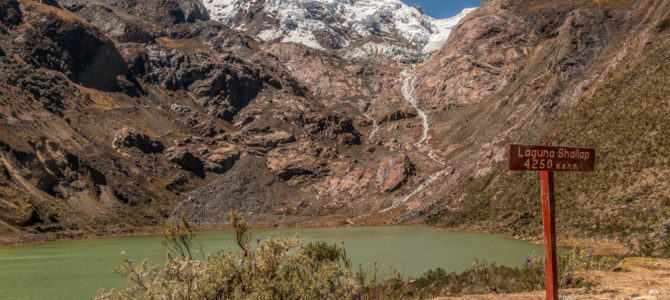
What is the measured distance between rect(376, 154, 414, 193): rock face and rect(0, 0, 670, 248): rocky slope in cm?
45

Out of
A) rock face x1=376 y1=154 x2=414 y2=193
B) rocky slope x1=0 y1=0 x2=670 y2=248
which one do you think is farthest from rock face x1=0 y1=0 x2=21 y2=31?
rock face x1=376 y1=154 x2=414 y2=193

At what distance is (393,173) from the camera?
113 metres

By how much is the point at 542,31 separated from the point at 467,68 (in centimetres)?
2632

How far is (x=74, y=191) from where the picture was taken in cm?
10162

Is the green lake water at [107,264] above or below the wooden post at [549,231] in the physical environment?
below

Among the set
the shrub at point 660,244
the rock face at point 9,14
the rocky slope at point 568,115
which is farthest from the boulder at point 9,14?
the shrub at point 660,244

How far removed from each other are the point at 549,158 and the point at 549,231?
153 cm

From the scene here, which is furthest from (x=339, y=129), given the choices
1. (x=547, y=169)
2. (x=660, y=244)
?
(x=547, y=169)

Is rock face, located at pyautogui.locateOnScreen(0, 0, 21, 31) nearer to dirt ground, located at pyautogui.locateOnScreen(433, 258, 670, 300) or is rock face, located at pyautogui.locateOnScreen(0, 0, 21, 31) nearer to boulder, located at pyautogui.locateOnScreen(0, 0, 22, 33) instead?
boulder, located at pyautogui.locateOnScreen(0, 0, 22, 33)

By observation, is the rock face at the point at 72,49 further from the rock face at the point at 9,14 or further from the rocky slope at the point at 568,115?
the rocky slope at the point at 568,115

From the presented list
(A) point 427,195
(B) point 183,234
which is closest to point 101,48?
(A) point 427,195

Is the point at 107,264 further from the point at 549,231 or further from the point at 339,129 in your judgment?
the point at 339,129

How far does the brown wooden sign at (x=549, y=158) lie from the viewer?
29.3 feet

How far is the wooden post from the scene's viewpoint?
907cm
